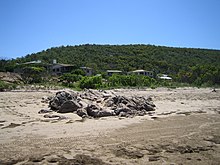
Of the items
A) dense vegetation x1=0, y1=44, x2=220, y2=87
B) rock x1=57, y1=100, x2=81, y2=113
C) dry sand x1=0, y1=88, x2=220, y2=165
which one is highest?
dense vegetation x1=0, y1=44, x2=220, y2=87

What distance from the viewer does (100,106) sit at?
14.1m

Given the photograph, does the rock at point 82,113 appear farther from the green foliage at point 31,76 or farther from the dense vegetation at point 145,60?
the dense vegetation at point 145,60

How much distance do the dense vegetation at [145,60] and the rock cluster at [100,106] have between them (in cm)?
2633

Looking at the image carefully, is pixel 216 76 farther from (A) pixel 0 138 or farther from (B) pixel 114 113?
(A) pixel 0 138

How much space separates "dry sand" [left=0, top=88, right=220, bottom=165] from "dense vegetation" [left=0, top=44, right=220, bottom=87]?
1191 inches

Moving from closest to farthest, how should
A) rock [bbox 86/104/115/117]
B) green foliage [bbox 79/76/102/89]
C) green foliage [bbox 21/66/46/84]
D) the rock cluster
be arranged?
1. rock [bbox 86/104/115/117]
2. the rock cluster
3. green foliage [bbox 79/76/102/89]
4. green foliage [bbox 21/66/46/84]

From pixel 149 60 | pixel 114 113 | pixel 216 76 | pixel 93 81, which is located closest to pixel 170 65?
pixel 149 60

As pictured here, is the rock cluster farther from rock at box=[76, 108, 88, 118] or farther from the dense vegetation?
the dense vegetation

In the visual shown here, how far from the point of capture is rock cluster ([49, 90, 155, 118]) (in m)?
12.7

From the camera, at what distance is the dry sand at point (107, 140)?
661 cm

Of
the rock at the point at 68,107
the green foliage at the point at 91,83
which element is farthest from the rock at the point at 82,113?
the green foliage at the point at 91,83

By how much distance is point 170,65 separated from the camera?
8475 centimetres

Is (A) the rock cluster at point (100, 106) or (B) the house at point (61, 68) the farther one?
(B) the house at point (61, 68)

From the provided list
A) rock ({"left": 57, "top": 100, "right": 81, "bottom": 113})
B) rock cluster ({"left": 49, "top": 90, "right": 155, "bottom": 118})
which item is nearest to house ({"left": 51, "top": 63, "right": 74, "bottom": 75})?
rock cluster ({"left": 49, "top": 90, "right": 155, "bottom": 118})
